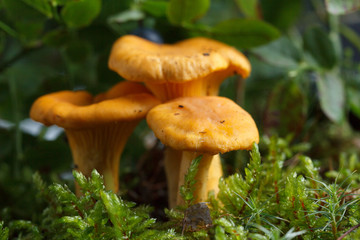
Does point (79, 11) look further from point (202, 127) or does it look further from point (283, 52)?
point (283, 52)

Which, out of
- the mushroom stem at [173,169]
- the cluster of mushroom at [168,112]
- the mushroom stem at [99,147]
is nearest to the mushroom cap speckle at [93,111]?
the cluster of mushroom at [168,112]

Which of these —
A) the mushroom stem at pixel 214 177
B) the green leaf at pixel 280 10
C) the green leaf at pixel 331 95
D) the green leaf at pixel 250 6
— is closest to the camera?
the mushroom stem at pixel 214 177

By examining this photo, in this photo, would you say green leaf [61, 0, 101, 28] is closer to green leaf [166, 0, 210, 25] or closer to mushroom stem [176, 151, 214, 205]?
green leaf [166, 0, 210, 25]

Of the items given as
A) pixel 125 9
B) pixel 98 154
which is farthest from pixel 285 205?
pixel 125 9

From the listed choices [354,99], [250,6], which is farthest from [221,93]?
[354,99]

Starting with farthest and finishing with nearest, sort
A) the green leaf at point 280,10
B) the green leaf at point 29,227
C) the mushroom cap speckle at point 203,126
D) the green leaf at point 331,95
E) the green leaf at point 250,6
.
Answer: the green leaf at point 280,10 < the green leaf at point 250,6 < the green leaf at point 331,95 < the green leaf at point 29,227 < the mushroom cap speckle at point 203,126

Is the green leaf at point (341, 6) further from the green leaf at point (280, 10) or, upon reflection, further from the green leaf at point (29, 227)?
the green leaf at point (29, 227)

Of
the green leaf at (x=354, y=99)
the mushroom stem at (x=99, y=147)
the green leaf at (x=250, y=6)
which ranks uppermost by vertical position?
the green leaf at (x=250, y=6)
